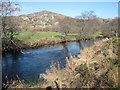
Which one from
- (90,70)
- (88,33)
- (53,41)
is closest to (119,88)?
(90,70)

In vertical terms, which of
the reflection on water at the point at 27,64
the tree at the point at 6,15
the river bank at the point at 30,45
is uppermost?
the tree at the point at 6,15

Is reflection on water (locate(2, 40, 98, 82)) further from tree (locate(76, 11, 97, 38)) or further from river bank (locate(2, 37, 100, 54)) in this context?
tree (locate(76, 11, 97, 38))

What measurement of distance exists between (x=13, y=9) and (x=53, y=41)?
14.1 metres

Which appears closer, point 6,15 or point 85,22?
point 6,15

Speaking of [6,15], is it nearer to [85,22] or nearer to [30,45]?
[30,45]

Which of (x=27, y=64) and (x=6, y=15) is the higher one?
(x=6, y=15)

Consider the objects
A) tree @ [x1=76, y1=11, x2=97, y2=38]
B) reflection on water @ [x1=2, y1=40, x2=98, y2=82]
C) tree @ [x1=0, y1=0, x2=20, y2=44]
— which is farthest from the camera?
tree @ [x1=76, y1=11, x2=97, y2=38]

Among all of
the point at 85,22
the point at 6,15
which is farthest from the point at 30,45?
the point at 85,22

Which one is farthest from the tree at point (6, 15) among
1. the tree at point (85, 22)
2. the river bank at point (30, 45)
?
the tree at point (85, 22)

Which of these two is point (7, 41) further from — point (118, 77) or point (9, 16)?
point (118, 77)

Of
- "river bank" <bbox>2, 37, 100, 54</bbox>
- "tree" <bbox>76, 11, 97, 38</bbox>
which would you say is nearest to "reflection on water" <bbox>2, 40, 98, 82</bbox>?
"river bank" <bbox>2, 37, 100, 54</bbox>

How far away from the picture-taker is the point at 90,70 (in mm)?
4301

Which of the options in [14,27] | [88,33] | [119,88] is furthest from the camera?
[88,33]

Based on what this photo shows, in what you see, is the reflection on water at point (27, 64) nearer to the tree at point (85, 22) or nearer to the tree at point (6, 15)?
the tree at point (6, 15)
